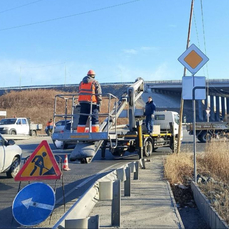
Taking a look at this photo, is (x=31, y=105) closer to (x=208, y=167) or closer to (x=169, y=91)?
(x=169, y=91)

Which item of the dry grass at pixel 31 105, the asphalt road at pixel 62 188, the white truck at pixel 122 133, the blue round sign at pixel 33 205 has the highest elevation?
the dry grass at pixel 31 105

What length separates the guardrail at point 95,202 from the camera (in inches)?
132

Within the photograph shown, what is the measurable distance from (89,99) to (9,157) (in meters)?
2.73

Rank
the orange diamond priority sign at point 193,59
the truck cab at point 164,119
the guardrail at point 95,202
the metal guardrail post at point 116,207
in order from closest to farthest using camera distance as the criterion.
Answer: the guardrail at point 95,202
the metal guardrail post at point 116,207
the orange diamond priority sign at point 193,59
the truck cab at point 164,119

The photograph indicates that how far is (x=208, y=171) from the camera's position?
9.48 meters

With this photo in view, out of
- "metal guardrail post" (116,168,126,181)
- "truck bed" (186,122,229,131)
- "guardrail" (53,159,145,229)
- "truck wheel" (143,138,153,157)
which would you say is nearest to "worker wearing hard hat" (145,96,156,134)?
"truck wheel" (143,138,153,157)

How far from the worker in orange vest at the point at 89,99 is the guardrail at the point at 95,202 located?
309 centimetres

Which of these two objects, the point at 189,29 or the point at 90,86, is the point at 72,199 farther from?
the point at 189,29

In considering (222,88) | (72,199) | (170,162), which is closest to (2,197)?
(72,199)

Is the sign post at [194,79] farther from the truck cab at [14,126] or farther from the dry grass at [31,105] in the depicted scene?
the dry grass at [31,105]

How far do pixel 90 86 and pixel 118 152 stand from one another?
618cm

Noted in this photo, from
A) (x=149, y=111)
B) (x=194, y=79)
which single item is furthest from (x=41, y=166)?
(x=149, y=111)

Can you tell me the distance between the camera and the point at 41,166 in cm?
582

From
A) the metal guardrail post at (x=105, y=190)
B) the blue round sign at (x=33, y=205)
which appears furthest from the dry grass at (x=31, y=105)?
the metal guardrail post at (x=105, y=190)
